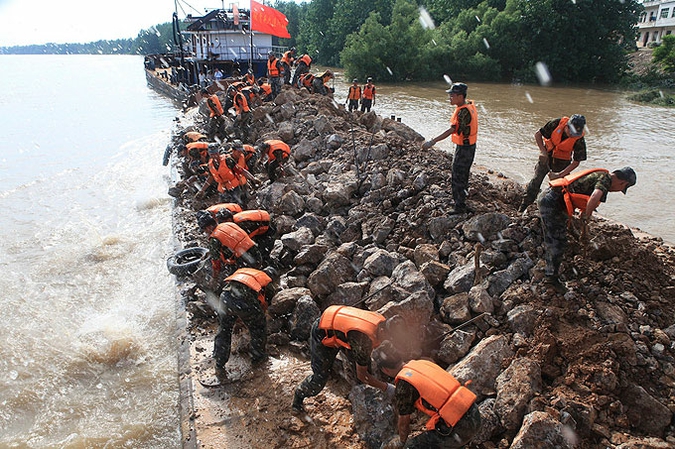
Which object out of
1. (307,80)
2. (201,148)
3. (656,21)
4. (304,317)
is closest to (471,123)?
(304,317)

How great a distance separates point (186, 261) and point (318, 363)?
365 centimetres

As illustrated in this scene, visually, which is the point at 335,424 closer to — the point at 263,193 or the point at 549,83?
the point at 263,193

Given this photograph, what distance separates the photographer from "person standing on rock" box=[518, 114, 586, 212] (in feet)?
15.5

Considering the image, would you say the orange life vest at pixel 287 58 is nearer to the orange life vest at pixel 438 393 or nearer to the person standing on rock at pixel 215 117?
the person standing on rock at pixel 215 117

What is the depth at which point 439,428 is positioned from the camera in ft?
9.14

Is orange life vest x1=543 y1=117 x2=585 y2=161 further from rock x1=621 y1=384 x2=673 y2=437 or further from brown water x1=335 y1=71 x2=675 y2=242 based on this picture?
brown water x1=335 y1=71 x2=675 y2=242

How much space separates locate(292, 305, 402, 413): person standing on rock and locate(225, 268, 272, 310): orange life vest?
85 cm

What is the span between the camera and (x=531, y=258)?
4.29 metres

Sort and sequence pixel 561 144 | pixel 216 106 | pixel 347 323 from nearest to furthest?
pixel 347 323 → pixel 561 144 → pixel 216 106

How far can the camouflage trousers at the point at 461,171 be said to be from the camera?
16.8 ft

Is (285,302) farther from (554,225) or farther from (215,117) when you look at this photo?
(215,117)

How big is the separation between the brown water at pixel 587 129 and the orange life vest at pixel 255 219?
5963 mm

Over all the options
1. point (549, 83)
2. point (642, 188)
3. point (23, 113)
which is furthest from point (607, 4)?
point (23, 113)

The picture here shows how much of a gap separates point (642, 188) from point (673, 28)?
43203 millimetres
